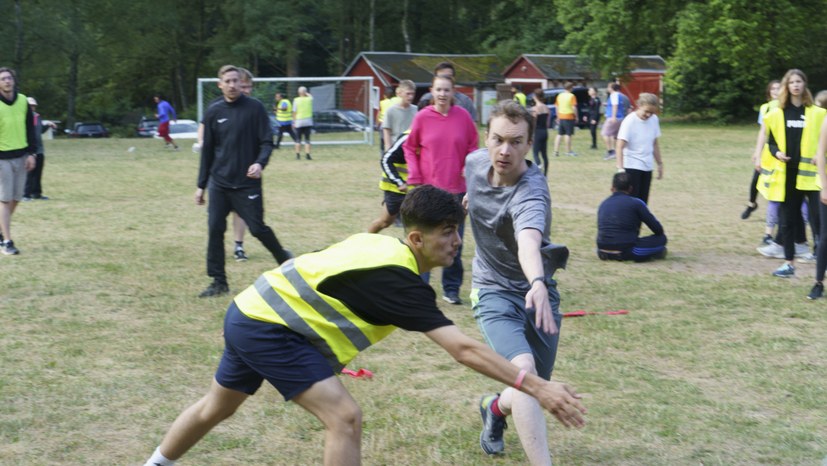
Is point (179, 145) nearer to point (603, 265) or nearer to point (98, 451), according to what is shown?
point (603, 265)

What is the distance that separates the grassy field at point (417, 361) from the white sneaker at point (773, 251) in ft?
0.53

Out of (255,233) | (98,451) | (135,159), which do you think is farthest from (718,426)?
(135,159)

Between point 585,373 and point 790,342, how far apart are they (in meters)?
1.88

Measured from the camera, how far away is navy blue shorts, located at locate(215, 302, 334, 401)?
12.3 feet

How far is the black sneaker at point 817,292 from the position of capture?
8.76m

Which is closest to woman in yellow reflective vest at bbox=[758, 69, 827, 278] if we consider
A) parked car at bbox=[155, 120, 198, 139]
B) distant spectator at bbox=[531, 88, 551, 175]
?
distant spectator at bbox=[531, 88, 551, 175]

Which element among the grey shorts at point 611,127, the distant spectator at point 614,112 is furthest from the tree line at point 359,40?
the grey shorts at point 611,127

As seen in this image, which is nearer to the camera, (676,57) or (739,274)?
(739,274)

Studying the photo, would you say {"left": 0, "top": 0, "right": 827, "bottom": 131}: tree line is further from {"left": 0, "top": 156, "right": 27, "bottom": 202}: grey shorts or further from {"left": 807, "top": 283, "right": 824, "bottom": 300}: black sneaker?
{"left": 0, "top": 156, "right": 27, "bottom": 202}: grey shorts

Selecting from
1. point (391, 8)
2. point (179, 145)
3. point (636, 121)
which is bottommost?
point (179, 145)

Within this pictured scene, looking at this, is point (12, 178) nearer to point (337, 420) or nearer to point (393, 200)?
point (393, 200)

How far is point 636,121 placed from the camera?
36.8 feet

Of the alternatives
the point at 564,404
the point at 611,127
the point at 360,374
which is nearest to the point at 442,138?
the point at 360,374

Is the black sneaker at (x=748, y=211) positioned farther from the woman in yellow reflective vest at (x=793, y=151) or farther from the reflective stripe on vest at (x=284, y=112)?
the reflective stripe on vest at (x=284, y=112)
